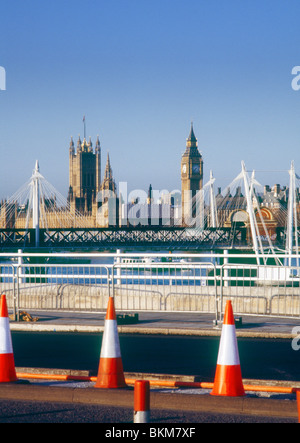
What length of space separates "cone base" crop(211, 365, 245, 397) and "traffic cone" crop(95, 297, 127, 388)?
1.01 m

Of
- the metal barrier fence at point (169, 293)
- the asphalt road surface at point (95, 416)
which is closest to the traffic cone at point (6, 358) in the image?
the asphalt road surface at point (95, 416)

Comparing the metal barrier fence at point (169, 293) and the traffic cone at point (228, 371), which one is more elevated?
the metal barrier fence at point (169, 293)

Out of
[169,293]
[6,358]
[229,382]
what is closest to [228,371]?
[229,382]

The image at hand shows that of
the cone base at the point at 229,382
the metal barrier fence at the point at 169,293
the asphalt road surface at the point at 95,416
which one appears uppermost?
the metal barrier fence at the point at 169,293

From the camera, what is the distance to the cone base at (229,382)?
6875 mm

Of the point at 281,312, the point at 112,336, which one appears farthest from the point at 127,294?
the point at 112,336

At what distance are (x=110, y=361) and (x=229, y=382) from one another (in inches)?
47.6

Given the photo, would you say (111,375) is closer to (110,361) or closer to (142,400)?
(110,361)

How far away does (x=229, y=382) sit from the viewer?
689cm

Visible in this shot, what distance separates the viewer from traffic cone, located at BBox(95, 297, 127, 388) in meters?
7.25

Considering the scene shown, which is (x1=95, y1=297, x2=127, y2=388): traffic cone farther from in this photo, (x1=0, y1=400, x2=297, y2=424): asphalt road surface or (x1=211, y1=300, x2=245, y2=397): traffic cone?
(x1=211, y1=300, x2=245, y2=397): traffic cone

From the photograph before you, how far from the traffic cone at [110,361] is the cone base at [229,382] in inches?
39.7

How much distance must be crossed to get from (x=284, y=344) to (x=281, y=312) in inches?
92.2

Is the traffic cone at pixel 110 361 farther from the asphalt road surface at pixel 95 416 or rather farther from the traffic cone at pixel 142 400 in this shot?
the traffic cone at pixel 142 400
